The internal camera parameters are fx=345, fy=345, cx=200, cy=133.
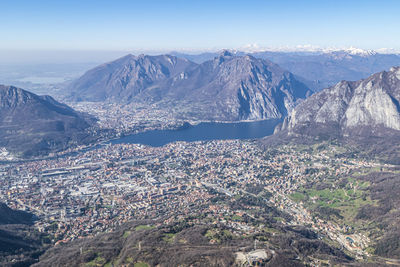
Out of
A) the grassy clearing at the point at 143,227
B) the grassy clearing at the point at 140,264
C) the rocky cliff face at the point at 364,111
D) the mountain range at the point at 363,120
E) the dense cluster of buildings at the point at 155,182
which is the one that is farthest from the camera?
the rocky cliff face at the point at 364,111

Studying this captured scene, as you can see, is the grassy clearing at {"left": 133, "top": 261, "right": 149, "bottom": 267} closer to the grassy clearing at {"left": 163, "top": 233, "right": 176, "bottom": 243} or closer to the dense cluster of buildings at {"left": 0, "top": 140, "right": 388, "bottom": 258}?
the grassy clearing at {"left": 163, "top": 233, "right": 176, "bottom": 243}

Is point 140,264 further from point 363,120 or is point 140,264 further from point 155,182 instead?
point 363,120

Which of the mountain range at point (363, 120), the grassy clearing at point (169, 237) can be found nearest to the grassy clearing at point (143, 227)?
the grassy clearing at point (169, 237)

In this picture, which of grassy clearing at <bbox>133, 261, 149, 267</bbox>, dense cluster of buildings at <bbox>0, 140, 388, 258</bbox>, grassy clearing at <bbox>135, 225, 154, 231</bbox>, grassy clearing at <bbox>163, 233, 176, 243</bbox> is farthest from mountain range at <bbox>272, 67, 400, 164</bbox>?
grassy clearing at <bbox>133, 261, 149, 267</bbox>

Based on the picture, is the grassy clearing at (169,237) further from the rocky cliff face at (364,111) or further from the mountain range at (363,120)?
the rocky cliff face at (364,111)

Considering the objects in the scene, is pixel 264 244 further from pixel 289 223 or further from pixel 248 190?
pixel 248 190

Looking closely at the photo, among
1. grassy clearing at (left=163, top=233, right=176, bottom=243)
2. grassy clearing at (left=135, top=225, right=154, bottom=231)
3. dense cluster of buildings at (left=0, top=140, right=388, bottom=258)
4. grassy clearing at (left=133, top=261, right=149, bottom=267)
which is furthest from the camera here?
dense cluster of buildings at (left=0, top=140, right=388, bottom=258)

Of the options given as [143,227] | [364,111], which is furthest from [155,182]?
[364,111]

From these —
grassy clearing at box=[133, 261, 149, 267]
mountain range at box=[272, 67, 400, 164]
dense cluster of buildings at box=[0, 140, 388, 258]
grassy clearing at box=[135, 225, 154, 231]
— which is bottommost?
dense cluster of buildings at box=[0, 140, 388, 258]

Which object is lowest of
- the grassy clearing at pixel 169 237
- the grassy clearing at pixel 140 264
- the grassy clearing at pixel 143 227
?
the grassy clearing at pixel 143 227
